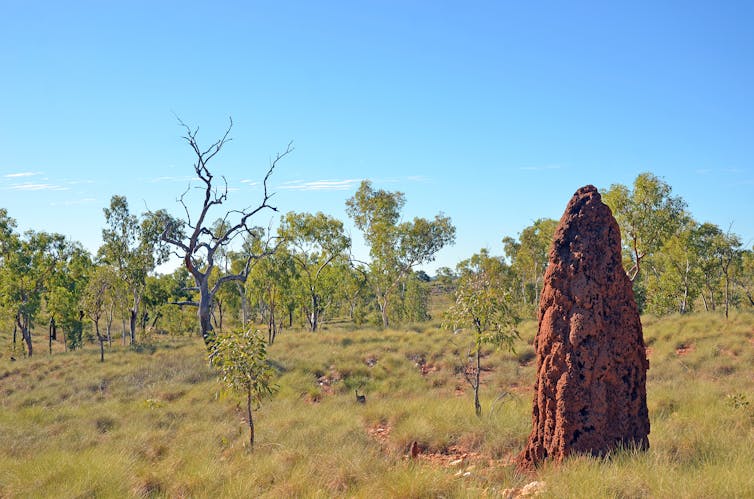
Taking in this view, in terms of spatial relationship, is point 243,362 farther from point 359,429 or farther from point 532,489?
point 532,489

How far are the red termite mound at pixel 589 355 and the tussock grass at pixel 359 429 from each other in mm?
380

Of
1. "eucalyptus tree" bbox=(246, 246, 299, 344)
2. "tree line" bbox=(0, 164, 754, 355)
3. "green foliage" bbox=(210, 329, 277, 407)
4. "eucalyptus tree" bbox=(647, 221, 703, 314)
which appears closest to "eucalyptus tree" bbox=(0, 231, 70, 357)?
"tree line" bbox=(0, 164, 754, 355)

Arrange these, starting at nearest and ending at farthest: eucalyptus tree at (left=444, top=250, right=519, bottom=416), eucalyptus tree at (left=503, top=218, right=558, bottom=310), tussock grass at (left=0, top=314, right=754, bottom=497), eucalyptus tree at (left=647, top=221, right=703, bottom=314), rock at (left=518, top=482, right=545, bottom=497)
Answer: rock at (left=518, top=482, right=545, bottom=497) < tussock grass at (left=0, top=314, right=754, bottom=497) < eucalyptus tree at (left=444, top=250, right=519, bottom=416) < eucalyptus tree at (left=647, top=221, right=703, bottom=314) < eucalyptus tree at (left=503, top=218, right=558, bottom=310)

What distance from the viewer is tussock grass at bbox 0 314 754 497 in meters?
6.28

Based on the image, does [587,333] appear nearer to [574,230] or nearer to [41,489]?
[574,230]

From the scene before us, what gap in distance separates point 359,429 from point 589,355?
232 inches

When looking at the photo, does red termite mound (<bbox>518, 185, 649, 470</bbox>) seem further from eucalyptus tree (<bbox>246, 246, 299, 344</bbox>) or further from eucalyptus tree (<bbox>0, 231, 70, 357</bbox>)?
eucalyptus tree (<bbox>0, 231, 70, 357</bbox>)

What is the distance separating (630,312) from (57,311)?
126 feet

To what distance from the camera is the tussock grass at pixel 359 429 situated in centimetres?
628

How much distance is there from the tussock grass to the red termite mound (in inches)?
15.0

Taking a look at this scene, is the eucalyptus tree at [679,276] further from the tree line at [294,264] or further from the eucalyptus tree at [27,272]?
the eucalyptus tree at [27,272]

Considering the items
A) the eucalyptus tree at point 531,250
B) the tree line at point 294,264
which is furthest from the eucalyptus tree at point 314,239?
the eucalyptus tree at point 531,250

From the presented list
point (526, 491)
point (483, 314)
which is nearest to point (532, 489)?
point (526, 491)

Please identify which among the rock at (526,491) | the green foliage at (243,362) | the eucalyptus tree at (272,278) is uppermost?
the eucalyptus tree at (272,278)
